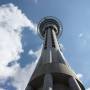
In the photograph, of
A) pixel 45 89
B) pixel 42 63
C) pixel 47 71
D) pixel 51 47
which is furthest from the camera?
pixel 51 47

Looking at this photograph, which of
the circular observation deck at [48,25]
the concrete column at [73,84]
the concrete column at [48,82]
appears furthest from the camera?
the circular observation deck at [48,25]

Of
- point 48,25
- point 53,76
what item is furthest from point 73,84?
point 48,25

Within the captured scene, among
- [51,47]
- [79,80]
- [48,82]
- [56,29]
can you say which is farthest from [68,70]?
[56,29]

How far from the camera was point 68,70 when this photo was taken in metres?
40.2

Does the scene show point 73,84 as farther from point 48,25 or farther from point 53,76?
point 48,25

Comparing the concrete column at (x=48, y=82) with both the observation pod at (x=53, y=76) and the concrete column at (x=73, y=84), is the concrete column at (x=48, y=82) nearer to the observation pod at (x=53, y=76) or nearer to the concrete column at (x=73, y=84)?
the observation pod at (x=53, y=76)

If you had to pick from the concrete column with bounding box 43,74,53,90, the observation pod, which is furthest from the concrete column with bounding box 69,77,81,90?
the concrete column with bounding box 43,74,53,90

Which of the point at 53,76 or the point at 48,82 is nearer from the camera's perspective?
the point at 48,82

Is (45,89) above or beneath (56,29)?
beneath

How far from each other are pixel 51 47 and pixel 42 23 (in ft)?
61.9

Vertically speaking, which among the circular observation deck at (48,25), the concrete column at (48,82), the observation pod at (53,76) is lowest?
the concrete column at (48,82)

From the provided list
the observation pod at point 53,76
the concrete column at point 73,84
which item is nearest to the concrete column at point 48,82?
the observation pod at point 53,76

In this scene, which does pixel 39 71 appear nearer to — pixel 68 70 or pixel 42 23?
pixel 68 70

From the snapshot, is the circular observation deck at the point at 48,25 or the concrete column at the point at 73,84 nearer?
the concrete column at the point at 73,84
